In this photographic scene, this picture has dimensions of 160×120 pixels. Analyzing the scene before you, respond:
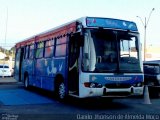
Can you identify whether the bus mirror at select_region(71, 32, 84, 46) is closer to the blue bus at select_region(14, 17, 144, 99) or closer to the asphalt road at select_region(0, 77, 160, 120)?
the blue bus at select_region(14, 17, 144, 99)

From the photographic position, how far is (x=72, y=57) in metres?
13.1

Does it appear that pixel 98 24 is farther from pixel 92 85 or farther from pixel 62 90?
pixel 62 90

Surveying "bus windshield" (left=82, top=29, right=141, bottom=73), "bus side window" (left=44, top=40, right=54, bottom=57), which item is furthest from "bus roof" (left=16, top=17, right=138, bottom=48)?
"bus side window" (left=44, top=40, right=54, bottom=57)

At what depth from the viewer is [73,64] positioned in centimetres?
1303

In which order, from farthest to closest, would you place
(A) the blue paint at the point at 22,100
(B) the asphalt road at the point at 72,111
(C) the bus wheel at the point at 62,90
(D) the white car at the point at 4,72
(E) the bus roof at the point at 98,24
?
1. (D) the white car at the point at 4,72
2. (A) the blue paint at the point at 22,100
3. (C) the bus wheel at the point at 62,90
4. (E) the bus roof at the point at 98,24
5. (B) the asphalt road at the point at 72,111

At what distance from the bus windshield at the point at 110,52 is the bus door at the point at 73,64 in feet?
2.63

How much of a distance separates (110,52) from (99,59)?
58 centimetres

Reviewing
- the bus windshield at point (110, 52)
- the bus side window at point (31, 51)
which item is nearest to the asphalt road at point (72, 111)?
the bus windshield at point (110, 52)

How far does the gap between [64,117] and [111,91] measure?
240 centimetres

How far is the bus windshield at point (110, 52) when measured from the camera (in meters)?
11.8

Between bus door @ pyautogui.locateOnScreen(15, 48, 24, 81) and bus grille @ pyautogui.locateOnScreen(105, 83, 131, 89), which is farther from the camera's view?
bus door @ pyautogui.locateOnScreen(15, 48, 24, 81)

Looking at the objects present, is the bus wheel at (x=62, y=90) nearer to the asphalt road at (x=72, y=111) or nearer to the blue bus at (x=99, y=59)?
the blue bus at (x=99, y=59)

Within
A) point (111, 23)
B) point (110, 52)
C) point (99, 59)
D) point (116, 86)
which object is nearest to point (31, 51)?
point (111, 23)

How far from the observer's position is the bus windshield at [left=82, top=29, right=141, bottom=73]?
11766 millimetres
